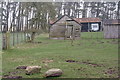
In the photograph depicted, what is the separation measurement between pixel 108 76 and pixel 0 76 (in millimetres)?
3837

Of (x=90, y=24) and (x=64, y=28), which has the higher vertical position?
(x=90, y=24)

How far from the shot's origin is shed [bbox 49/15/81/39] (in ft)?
100

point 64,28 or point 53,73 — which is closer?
point 53,73

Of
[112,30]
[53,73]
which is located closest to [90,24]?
[112,30]

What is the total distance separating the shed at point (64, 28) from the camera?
30.6m

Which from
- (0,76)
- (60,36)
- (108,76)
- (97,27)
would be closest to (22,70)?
(0,76)

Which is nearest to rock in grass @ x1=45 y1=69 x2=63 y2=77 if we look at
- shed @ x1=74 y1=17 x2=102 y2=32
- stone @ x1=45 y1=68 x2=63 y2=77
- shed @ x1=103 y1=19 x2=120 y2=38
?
stone @ x1=45 y1=68 x2=63 y2=77

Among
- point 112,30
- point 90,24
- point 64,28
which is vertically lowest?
point 112,30

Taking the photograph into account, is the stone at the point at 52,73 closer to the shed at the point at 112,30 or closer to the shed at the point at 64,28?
the shed at the point at 64,28

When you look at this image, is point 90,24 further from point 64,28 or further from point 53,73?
point 53,73

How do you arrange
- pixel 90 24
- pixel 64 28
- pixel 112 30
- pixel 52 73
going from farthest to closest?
pixel 90 24
pixel 64 28
pixel 112 30
pixel 52 73

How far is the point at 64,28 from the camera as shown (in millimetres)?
30828

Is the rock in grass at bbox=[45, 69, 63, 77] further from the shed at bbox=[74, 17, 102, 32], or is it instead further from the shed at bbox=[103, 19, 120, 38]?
the shed at bbox=[74, 17, 102, 32]

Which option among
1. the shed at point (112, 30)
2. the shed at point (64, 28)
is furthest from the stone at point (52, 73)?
the shed at point (112, 30)
